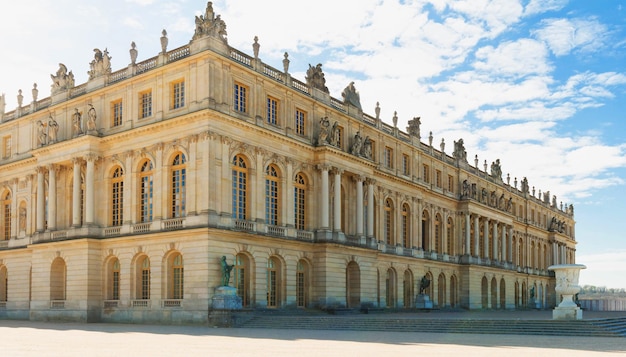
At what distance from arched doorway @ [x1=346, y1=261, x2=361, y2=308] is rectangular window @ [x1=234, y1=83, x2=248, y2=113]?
14.0 meters

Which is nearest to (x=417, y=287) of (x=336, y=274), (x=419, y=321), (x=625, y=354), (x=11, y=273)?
(x=336, y=274)

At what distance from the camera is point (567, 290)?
33219 millimetres

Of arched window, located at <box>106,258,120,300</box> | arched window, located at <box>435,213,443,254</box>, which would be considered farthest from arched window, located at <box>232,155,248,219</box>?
arched window, located at <box>435,213,443,254</box>

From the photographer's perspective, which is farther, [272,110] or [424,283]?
[424,283]

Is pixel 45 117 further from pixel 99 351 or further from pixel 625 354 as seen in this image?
pixel 625 354

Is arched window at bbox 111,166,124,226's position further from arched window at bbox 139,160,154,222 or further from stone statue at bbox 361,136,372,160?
stone statue at bbox 361,136,372,160

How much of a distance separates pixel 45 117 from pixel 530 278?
6330cm

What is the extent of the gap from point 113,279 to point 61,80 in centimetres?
1480

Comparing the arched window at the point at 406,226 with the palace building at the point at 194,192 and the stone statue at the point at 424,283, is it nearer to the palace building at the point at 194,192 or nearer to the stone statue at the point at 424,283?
the palace building at the point at 194,192

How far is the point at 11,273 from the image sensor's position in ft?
162

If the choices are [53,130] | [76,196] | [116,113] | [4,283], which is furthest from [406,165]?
[4,283]

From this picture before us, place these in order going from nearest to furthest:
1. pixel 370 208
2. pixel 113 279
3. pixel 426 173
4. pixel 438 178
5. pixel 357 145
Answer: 1. pixel 113 279
2. pixel 357 145
3. pixel 370 208
4. pixel 426 173
5. pixel 438 178

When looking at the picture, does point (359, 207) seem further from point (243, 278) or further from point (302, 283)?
point (243, 278)

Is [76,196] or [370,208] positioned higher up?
[76,196]
